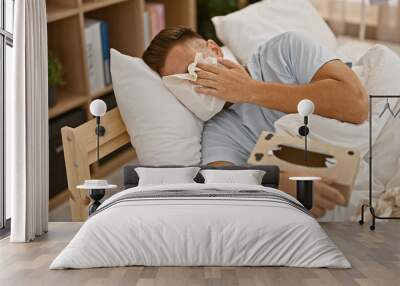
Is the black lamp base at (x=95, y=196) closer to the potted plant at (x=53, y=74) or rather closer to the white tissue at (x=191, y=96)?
the white tissue at (x=191, y=96)

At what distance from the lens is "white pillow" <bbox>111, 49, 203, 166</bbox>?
4789mm

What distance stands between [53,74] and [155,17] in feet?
3.39

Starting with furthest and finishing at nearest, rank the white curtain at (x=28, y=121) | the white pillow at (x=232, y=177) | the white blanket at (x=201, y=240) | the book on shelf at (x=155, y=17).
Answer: the book on shelf at (x=155, y=17), the white pillow at (x=232, y=177), the white curtain at (x=28, y=121), the white blanket at (x=201, y=240)

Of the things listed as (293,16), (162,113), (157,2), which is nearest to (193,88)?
(162,113)

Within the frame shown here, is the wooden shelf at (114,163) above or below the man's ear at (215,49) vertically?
below

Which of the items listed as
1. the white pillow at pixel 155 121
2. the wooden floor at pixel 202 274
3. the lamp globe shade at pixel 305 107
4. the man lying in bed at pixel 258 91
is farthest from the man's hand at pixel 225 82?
the wooden floor at pixel 202 274

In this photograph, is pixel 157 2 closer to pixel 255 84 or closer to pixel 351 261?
pixel 255 84

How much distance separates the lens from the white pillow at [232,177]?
455 cm

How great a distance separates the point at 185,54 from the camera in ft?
16.0

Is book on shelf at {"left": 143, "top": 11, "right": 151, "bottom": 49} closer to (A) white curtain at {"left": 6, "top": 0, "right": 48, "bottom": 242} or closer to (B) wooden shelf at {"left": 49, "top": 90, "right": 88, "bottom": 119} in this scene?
(B) wooden shelf at {"left": 49, "top": 90, "right": 88, "bottom": 119}

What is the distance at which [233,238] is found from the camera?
387 centimetres

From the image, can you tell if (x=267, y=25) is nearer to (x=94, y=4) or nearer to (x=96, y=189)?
(x=94, y=4)

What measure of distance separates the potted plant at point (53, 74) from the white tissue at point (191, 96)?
0.79 m

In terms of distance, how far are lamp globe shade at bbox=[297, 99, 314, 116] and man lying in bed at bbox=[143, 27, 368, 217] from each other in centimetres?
7
